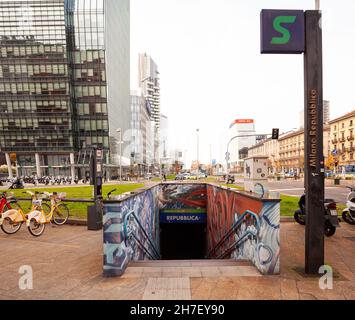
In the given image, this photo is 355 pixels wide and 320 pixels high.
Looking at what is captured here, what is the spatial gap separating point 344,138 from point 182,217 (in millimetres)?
68558

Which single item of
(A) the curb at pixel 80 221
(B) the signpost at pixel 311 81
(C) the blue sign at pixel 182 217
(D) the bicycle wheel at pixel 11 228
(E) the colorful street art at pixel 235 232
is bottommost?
(C) the blue sign at pixel 182 217

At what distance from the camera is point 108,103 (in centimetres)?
6106

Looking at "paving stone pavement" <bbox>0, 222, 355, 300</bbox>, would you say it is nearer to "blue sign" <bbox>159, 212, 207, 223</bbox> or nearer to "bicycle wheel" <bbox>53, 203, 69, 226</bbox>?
"bicycle wheel" <bbox>53, 203, 69, 226</bbox>

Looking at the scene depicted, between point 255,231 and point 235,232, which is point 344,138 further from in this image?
point 255,231

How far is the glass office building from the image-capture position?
56.3 m

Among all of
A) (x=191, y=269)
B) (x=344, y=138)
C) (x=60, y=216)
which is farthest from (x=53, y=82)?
(x=344, y=138)

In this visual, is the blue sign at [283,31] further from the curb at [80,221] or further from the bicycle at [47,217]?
the bicycle at [47,217]

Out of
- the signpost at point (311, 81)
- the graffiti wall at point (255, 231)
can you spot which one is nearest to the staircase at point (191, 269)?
the graffiti wall at point (255, 231)

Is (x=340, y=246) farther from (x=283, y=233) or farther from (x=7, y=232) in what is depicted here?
(x=7, y=232)

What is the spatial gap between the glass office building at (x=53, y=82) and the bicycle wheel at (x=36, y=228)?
51.0 m

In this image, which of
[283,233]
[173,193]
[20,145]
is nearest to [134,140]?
[20,145]

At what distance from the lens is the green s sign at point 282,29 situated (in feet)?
15.0

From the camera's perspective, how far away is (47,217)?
8805mm

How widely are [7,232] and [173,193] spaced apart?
8.63 meters
